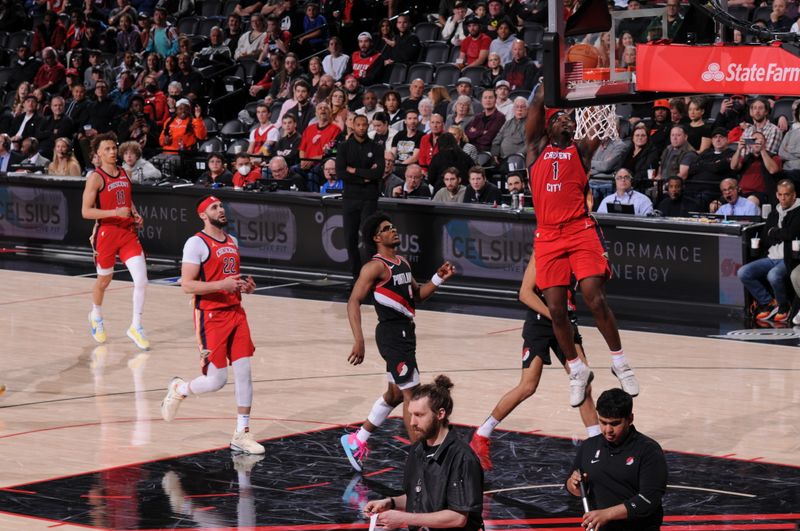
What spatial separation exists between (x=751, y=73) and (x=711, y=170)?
26.0 ft

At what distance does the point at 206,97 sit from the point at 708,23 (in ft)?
49.0

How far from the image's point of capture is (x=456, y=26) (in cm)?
2358

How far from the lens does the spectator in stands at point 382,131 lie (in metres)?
19.6

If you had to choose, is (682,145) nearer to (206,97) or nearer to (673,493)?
(673,493)

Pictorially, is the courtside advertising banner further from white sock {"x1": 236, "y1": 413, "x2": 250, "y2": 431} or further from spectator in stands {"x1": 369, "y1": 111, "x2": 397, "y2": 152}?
spectator in stands {"x1": 369, "y1": 111, "x2": 397, "y2": 152}

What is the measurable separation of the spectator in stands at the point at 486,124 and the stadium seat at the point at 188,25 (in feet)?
31.6

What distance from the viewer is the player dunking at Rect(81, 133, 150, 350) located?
15.0 metres

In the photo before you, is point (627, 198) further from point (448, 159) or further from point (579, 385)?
point (579, 385)

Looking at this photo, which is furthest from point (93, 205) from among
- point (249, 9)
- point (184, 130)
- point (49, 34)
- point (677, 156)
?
point (49, 34)

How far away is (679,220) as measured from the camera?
16969mm

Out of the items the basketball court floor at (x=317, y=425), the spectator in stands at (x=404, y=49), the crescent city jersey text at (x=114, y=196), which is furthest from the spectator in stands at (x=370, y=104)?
the crescent city jersey text at (x=114, y=196)

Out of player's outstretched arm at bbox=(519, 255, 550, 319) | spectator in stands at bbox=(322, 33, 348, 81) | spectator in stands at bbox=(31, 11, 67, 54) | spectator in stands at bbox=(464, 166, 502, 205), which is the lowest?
player's outstretched arm at bbox=(519, 255, 550, 319)

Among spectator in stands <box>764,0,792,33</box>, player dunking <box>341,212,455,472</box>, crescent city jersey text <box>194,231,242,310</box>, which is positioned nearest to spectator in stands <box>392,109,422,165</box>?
spectator in stands <box>764,0,792,33</box>

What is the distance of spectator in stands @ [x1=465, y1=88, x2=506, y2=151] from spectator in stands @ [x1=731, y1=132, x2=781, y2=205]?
12.7ft
